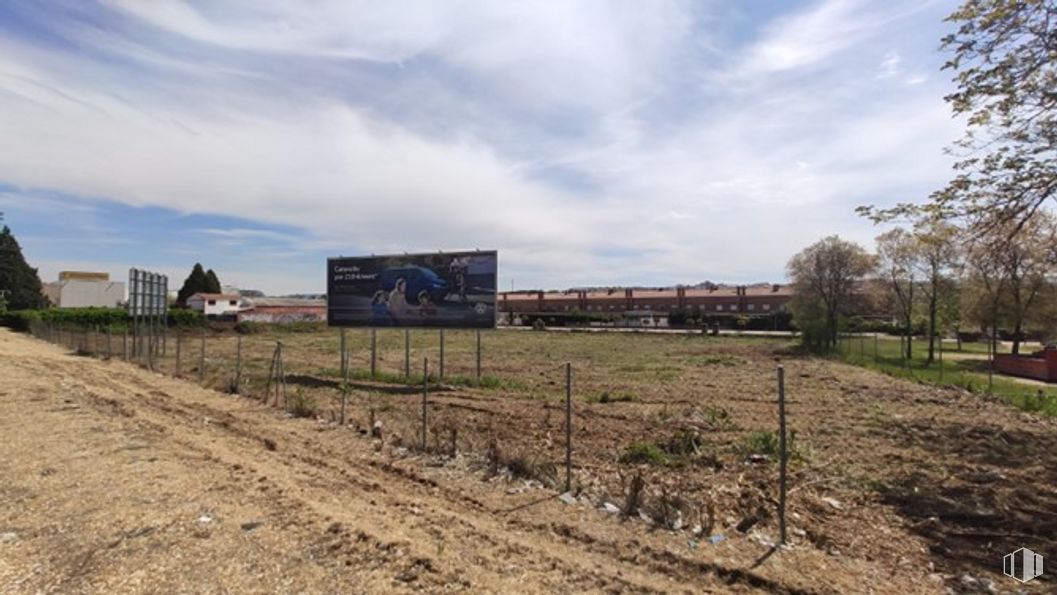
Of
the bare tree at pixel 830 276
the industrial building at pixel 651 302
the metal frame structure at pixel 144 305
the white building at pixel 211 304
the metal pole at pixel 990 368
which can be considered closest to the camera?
the metal pole at pixel 990 368

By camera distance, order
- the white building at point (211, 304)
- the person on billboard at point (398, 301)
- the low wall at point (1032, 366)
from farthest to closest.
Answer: the white building at point (211, 304), the low wall at point (1032, 366), the person on billboard at point (398, 301)

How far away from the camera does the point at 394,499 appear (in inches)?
275

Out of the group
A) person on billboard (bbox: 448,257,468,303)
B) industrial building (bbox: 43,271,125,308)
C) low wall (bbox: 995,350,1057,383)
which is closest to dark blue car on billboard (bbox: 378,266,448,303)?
person on billboard (bbox: 448,257,468,303)

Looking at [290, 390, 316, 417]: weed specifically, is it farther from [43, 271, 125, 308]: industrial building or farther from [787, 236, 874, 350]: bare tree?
[43, 271, 125, 308]: industrial building

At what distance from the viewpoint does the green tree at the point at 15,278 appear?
84.6 meters

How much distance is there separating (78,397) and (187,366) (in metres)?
10.8

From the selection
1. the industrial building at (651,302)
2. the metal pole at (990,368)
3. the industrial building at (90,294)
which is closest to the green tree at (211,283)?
the industrial building at (90,294)

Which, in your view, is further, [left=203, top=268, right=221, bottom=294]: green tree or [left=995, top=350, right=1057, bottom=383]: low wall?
[left=203, top=268, right=221, bottom=294]: green tree

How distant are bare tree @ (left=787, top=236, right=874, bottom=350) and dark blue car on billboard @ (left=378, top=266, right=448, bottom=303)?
32.6 meters

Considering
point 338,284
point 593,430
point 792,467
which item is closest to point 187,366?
point 338,284

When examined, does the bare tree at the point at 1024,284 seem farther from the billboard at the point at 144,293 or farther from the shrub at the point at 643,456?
the billboard at the point at 144,293

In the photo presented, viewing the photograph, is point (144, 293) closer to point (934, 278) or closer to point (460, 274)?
point (460, 274)

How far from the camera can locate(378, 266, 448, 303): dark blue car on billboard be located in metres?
20.5

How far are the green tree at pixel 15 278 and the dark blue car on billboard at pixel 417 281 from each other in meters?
89.3
